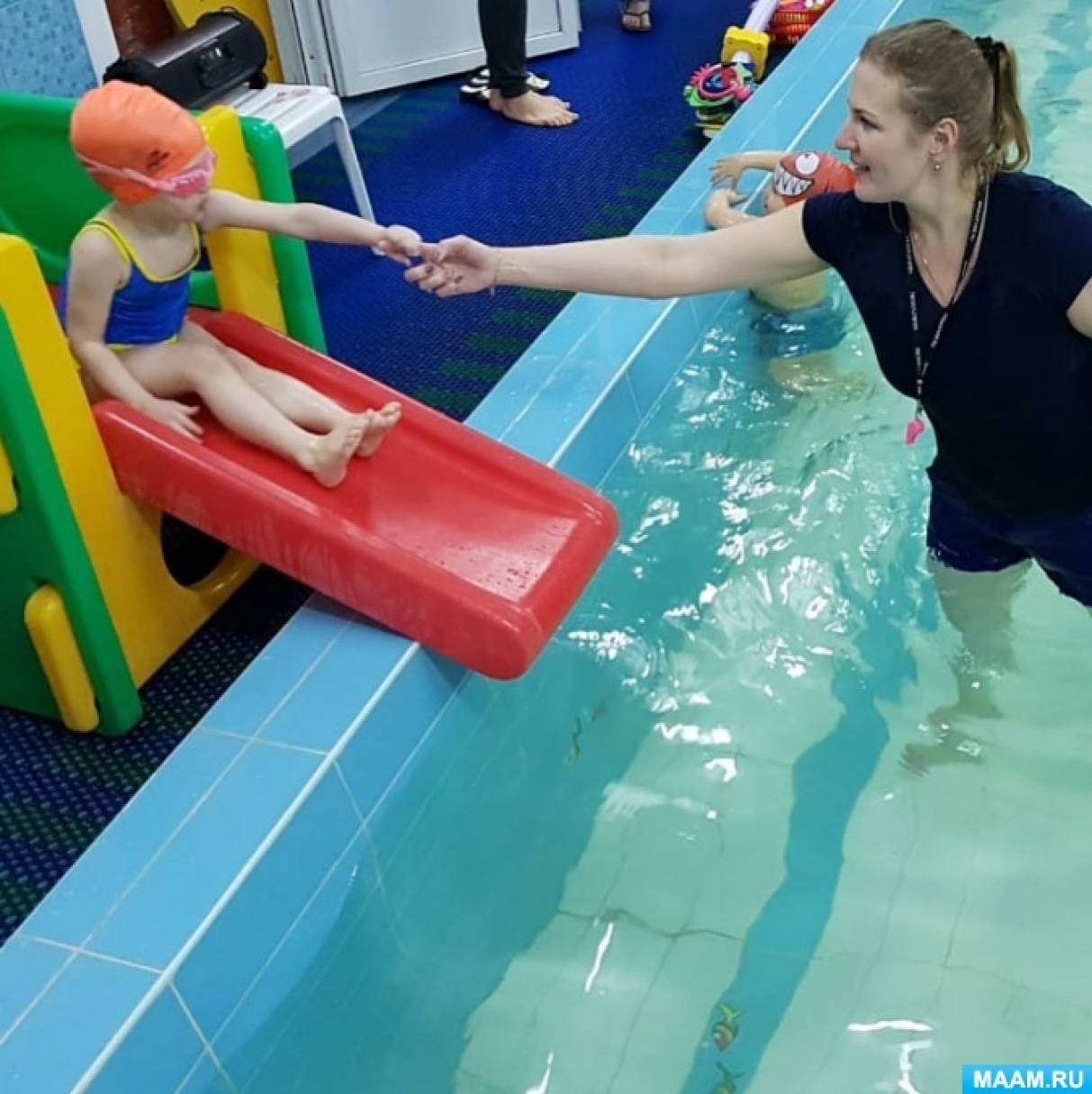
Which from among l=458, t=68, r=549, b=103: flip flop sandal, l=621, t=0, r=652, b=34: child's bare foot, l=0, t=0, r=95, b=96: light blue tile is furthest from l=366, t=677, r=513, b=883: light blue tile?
l=621, t=0, r=652, b=34: child's bare foot

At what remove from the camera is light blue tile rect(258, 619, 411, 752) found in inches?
85.0

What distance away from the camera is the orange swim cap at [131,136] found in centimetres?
226

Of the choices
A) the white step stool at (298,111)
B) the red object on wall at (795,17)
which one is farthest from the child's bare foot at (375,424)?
the red object on wall at (795,17)

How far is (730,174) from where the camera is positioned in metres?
3.56

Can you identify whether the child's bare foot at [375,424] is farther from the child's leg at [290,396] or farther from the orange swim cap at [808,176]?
the orange swim cap at [808,176]

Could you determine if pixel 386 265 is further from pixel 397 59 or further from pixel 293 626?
pixel 293 626

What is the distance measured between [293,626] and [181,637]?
1.29 ft

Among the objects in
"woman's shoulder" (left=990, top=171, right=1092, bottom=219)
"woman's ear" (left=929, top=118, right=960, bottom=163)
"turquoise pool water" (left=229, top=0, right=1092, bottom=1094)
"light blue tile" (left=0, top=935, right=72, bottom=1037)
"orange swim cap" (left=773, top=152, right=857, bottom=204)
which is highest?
"woman's ear" (left=929, top=118, right=960, bottom=163)

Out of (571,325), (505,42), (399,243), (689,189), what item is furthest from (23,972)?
(505,42)

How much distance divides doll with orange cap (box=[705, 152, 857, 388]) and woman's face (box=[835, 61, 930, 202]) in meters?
1.40

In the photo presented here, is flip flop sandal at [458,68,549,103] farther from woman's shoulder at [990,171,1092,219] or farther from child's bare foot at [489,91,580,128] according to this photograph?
woman's shoulder at [990,171,1092,219]

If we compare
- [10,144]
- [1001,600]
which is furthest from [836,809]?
[10,144]

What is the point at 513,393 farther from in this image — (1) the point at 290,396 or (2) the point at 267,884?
(2) the point at 267,884

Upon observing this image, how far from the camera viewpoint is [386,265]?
3973 mm
